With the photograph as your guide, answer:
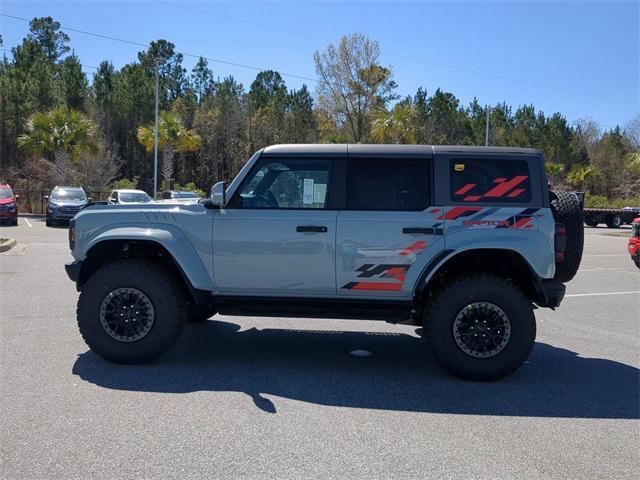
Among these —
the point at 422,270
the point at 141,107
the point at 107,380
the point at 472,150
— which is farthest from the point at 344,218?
the point at 141,107

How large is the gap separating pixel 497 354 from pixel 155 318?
10.7ft

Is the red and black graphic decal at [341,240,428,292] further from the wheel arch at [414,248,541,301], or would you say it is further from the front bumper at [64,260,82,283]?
the front bumper at [64,260,82,283]

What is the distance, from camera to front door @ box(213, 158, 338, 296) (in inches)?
230

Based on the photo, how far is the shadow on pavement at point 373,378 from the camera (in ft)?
16.9

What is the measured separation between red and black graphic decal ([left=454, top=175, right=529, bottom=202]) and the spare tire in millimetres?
533

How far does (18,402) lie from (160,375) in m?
1.25

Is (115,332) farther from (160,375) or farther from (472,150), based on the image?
(472,150)

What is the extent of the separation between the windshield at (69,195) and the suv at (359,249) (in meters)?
21.3

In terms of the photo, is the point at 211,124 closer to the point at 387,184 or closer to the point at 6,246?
the point at 6,246

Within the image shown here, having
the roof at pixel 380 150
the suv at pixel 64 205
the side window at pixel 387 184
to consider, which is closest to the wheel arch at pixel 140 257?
the roof at pixel 380 150

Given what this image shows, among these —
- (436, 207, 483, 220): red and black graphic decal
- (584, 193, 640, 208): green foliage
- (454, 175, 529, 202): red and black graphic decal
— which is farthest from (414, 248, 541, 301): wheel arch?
(584, 193, 640, 208): green foliage

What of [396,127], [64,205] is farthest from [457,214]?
[396,127]

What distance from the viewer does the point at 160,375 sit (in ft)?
18.9

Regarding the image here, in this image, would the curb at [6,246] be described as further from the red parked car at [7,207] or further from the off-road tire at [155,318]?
the off-road tire at [155,318]
